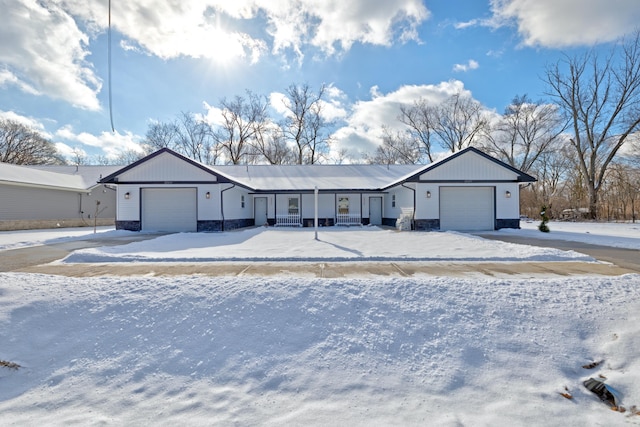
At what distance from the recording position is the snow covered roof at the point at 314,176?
19.0m

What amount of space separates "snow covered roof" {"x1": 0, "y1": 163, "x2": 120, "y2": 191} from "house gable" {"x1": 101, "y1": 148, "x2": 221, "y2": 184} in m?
8.19

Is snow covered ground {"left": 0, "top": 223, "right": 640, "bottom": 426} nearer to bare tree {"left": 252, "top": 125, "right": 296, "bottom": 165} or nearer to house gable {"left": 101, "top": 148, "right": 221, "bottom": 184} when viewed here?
house gable {"left": 101, "top": 148, "right": 221, "bottom": 184}

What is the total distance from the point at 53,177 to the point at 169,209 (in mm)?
13390

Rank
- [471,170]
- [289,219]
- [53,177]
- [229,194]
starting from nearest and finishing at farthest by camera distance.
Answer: [471,170] → [229,194] → [289,219] → [53,177]

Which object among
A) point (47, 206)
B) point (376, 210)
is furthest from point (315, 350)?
point (47, 206)

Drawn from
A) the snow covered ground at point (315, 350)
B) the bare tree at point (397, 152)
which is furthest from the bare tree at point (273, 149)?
the snow covered ground at point (315, 350)

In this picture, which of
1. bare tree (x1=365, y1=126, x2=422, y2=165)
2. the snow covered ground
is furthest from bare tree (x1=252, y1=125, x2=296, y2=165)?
the snow covered ground

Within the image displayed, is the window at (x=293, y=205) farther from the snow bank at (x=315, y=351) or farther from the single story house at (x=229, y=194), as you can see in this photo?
the snow bank at (x=315, y=351)

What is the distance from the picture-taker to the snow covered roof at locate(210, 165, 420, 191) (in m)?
19.0

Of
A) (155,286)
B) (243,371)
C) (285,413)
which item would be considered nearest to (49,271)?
(155,286)

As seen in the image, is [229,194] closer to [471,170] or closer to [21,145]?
[471,170]

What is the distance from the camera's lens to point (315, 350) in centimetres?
334

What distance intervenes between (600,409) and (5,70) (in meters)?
21.5

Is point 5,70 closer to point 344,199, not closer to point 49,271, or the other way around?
point 49,271
